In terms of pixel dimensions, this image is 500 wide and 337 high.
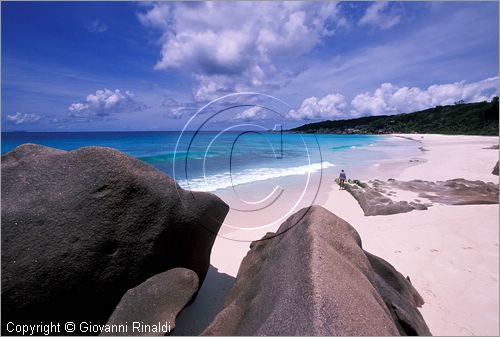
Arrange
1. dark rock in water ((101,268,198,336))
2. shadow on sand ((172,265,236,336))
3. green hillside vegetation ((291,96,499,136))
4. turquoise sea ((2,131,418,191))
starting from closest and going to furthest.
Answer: dark rock in water ((101,268,198,336)) → shadow on sand ((172,265,236,336)) → turquoise sea ((2,131,418,191)) → green hillside vegetation ((291,96,499,136))

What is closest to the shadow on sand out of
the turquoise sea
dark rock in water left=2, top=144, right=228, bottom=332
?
dark rock in water left=2, top=144, right=228, bottom=332

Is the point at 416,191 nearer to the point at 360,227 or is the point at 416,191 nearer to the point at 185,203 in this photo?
the point at 360,227

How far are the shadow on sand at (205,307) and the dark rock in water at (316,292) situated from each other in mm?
989

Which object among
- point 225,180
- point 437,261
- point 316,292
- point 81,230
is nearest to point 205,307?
point 81,230

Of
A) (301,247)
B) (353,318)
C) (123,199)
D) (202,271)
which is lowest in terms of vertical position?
(202,271)

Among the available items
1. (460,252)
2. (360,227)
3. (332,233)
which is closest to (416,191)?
(360,227)

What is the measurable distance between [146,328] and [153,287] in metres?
0.52

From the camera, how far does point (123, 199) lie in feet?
11.6

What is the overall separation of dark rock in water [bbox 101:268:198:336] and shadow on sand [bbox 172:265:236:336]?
70 cm

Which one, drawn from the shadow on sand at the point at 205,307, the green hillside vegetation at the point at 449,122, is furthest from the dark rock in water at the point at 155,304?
the green hillside vegetation at the point at 449,122

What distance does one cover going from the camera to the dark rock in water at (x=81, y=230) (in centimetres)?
311

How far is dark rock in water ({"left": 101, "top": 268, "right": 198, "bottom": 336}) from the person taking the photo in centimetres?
307

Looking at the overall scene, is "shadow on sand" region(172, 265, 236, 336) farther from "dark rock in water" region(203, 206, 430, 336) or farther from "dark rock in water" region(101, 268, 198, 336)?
"dark rock in water" region(203, 206, 430, 336)

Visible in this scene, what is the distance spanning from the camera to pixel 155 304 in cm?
333
